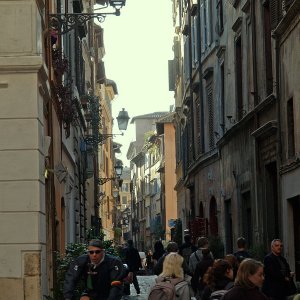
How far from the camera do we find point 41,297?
Answer: 1599 centimetres

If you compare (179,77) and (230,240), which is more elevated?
(179,77)

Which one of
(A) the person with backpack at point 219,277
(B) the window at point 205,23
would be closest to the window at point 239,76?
(B) the window at point 205,23

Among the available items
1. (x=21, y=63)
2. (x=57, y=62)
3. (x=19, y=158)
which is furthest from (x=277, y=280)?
(x=57, y=62)

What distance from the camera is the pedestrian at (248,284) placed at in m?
8.81

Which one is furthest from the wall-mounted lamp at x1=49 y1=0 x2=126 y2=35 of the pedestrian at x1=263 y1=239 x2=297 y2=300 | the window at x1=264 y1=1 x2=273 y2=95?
the pedestrian at x1=263 y1=239 x2=297 y2=300

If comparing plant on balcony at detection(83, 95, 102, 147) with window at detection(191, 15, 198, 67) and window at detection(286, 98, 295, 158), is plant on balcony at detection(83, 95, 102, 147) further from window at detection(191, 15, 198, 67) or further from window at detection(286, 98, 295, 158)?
window at detection(286, 98, 295, 158)

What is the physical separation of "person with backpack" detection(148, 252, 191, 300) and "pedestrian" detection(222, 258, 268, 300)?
3.07 meters

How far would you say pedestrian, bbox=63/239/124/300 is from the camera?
11570 mm

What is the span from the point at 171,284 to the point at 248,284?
335cm

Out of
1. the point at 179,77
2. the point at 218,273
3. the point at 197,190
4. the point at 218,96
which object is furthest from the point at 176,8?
the point at 218,273

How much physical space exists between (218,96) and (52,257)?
13980 mm

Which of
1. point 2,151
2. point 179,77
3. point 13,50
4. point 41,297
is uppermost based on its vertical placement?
point 179,77

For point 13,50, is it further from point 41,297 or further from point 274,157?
point 274,157

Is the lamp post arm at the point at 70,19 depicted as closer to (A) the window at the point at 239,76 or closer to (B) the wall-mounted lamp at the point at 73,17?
(B) the wall-mounted lamp at the point at 73,17
